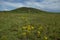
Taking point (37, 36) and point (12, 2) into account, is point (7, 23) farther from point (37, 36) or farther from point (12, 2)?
point (37, 36)

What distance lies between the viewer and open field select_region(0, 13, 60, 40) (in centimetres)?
568

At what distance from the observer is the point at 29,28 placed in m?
5.65

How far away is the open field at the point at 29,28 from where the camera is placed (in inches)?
224

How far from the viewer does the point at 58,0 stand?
6559 mm

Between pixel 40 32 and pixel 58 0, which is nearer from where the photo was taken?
pixel 40 32

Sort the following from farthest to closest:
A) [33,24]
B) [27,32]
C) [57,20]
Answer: [57,20] < [33,24] < [27,32]

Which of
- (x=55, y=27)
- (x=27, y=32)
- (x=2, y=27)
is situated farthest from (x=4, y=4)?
(x=55, y=27)

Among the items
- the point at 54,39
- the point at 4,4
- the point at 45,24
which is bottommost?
the point at 54,39

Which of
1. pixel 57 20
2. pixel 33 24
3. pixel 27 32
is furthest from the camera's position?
pixel 57 20

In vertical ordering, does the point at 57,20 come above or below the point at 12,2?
below

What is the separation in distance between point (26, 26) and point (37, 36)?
17.1 inches

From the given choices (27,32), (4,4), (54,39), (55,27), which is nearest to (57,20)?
(55,27)

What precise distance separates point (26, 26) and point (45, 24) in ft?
2.25

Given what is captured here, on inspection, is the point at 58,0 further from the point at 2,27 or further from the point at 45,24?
the point at 2,27
